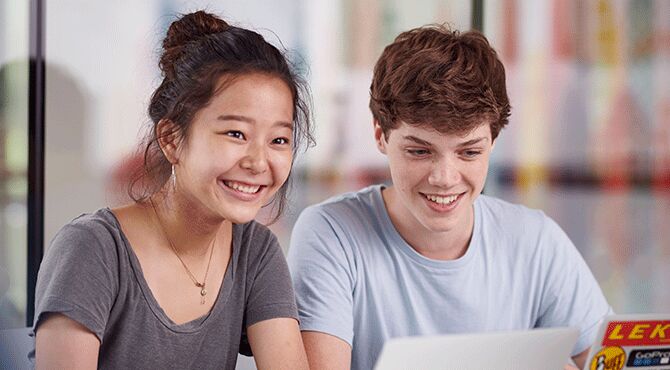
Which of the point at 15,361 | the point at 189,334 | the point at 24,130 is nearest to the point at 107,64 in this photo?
the point at 24,130

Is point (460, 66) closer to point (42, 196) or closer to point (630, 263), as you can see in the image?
point (42, 196)

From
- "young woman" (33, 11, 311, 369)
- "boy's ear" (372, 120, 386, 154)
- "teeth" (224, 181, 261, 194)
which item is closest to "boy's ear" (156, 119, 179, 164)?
"young woman" (33, 11, 311, 369)

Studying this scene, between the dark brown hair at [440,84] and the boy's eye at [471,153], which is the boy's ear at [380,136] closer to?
the dark brown hair at [440,84]

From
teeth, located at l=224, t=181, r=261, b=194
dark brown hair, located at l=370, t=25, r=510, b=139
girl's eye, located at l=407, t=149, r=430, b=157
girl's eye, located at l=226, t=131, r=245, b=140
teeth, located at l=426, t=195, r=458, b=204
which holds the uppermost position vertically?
dark brown hair, located at l=370, t=25, r=510, b=139

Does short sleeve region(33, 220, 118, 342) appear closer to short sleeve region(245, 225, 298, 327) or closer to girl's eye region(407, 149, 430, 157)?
short sleeve region(245, 225, 298, 327)

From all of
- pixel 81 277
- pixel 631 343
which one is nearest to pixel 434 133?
pixel 631 343

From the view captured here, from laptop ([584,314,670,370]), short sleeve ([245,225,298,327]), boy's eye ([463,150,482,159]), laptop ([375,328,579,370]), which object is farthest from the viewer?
boy's eye ([463,150,482,159])

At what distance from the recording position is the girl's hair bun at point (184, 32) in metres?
1.64

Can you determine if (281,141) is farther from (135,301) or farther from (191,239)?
(135,301)

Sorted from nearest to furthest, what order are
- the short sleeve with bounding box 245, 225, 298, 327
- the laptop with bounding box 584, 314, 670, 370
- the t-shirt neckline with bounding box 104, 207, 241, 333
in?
the laptop with bounding box 584, 314, 670, 370, the t-shirt neckline with bounding box 104, 207, 241, 333, the short sleeve with bounding box 245, 225, 298, 327

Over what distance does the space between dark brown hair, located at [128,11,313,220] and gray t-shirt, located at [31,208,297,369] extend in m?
0.12

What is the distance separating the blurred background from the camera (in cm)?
319

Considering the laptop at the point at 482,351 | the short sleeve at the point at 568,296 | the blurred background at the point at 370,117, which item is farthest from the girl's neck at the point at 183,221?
the blurred background at the point at 370,117

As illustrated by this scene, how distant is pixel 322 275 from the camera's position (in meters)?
A: 1.82
